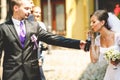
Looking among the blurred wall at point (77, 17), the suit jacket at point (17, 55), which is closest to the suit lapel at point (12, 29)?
the suit jacket at point (17, 55)

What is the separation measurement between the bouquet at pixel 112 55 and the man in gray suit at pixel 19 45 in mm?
1009

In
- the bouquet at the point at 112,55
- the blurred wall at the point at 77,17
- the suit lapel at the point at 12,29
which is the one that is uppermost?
the suit lapel at the point at 12,29

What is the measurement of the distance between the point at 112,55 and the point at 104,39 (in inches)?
14.5

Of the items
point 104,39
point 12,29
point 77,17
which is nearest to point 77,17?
point 77,17

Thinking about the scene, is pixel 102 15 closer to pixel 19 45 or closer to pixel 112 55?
pixel 112 55

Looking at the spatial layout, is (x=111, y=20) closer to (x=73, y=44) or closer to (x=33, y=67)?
(x=73, y=44)

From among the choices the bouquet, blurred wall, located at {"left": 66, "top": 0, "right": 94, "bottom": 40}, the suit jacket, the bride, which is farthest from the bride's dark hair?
blurred wall, located at {"left": 66, "top": 0, "right": 94, "bottom": 40}

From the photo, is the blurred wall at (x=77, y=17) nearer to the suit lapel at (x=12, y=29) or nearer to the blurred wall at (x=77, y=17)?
the blurred wall at (x=77, y=17)

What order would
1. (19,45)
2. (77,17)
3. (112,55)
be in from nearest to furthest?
1. (19,45)
2. (112,55)
3. (77,17)

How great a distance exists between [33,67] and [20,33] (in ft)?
1.37

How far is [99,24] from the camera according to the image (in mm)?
6992

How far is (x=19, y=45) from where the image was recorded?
634cm

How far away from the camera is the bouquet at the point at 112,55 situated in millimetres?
6891

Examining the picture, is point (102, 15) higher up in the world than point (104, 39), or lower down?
higher up
